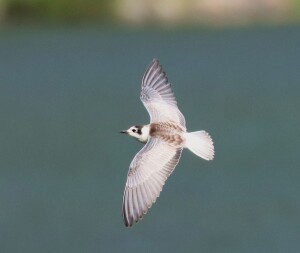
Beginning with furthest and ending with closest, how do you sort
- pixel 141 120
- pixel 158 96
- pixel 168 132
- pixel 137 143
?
pixel 141 120
pixel 137 143
pixel 158 96
pixel 168 132

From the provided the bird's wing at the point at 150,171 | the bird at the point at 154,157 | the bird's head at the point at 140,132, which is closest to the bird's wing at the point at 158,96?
the bird at the point at 154,157

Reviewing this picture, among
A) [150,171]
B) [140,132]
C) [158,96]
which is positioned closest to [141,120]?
[158,96]

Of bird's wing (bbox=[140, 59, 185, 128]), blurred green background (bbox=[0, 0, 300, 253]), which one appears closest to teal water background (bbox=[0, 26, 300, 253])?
blurred green background (bbox=[0, 0, 300, 253])

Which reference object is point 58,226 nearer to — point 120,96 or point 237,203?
point 237,203

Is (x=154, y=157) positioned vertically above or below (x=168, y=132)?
below

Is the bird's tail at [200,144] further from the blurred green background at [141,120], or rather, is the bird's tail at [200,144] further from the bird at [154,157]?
the blurred green background at [141,120]

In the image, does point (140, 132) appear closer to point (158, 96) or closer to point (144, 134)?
point (144, 134)
